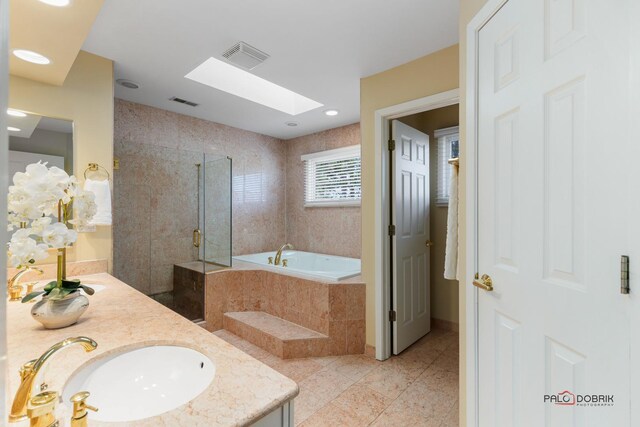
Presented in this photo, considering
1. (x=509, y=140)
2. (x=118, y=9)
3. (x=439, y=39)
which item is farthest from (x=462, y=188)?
(x=118, y=9)

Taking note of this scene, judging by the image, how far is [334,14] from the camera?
1766 millimetres

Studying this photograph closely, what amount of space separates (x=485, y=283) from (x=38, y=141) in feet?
8.73

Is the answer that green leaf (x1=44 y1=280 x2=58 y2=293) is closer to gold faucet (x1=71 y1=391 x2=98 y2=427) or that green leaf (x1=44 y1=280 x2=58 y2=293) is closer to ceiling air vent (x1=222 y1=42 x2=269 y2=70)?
gold faucet (x1=71 y1=391 x2=98 y2=427)

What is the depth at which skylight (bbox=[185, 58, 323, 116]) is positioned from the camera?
2646 millimetres

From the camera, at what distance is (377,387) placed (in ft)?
6.95

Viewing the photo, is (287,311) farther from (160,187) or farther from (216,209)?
(160,187)

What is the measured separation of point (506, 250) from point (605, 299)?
0.39 m

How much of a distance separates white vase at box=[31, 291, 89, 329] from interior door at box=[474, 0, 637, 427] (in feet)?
5.42

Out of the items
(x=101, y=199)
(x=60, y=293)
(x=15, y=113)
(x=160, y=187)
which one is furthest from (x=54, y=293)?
(x=160, y=187)

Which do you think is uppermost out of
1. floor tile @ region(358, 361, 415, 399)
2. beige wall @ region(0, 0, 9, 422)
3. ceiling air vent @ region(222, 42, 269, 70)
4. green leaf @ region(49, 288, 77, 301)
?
ceiling air vent @ region(222, 42, 269, 70)


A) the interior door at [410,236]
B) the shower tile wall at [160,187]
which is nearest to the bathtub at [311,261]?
the shower tile wall at [160,187]

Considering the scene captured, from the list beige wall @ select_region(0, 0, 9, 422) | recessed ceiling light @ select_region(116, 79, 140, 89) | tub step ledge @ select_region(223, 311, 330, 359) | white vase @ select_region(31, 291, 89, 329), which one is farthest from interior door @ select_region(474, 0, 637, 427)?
recessed ceiling light @ select_region(116, 79, 140, 89)

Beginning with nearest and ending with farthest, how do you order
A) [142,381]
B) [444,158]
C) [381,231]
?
[142,381]
[381,231]
[444,158]

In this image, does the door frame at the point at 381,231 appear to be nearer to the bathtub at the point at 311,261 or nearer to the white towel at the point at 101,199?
the bathtub at the point at 311,261
